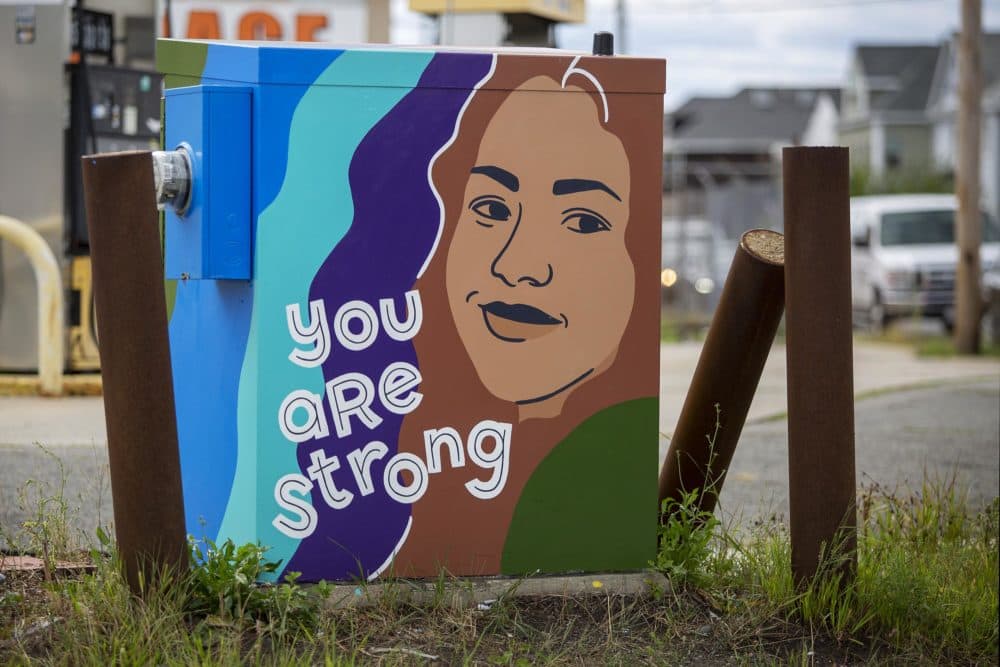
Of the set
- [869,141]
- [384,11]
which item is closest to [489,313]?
[384,11]

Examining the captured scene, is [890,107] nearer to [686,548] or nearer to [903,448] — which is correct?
[903,448]

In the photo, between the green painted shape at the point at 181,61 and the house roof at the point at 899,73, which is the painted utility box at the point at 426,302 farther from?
the house roof at the point at 899,73

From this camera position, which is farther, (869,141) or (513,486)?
(869,141)

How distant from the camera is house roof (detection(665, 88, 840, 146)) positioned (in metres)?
81.1

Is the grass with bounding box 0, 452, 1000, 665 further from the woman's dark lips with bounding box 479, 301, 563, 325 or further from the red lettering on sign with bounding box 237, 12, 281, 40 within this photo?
the red lettering on sign with bounding box 237, 12, 281, 40

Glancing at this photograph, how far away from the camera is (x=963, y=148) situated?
51.6 ft

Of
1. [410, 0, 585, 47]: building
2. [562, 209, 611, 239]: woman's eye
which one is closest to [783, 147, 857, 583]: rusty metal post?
[562, 209, 611, 239]: woman's eye

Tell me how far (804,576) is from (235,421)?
5.54 feet

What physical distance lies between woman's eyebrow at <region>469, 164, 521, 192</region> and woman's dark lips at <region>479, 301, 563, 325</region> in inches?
13.0

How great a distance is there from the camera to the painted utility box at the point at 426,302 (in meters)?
3.65

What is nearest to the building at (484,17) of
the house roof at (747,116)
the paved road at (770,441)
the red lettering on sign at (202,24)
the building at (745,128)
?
the red lettering on sign at (202,24)

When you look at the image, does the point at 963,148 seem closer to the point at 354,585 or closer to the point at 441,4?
the point at 441,4

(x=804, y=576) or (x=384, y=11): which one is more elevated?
(x=384, y=11)

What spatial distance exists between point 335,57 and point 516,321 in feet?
2.92
